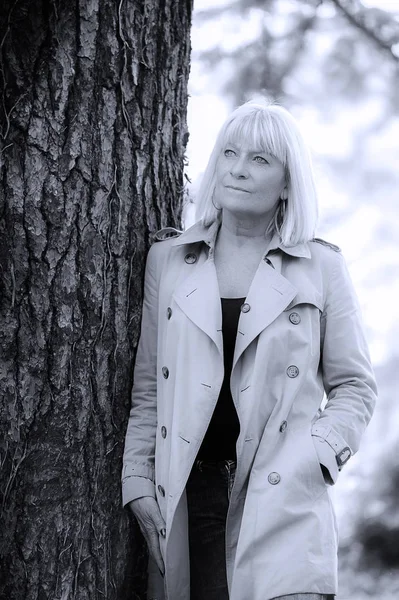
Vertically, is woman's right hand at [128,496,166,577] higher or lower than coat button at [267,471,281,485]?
lower

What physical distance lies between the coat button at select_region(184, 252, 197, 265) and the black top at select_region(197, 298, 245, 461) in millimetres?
187

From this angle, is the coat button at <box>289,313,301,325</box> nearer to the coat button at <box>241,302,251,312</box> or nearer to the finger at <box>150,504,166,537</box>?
the coat button at <box>241,302,251,312</box>

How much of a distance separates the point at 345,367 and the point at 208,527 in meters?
0.63

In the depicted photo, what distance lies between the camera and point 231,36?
407 cm

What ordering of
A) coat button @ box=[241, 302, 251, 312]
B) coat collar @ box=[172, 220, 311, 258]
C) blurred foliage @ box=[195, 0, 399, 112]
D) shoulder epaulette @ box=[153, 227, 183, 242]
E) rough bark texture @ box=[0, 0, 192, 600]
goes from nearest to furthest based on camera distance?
rough bark texture @ box=[0, 0, 192, 600]
coat button @ box=[241, 302, 251, 312]
coat collar @ box=[172, 220, 311, 258]
shoulder epaulette @ box=[153, 227, 183, 242]
blurred foliage @ box=[195, 0, 399, 112]

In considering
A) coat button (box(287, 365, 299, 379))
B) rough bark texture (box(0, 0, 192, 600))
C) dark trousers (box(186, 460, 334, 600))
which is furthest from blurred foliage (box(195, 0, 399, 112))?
dark trousers (box(186, 460, 334, 600))

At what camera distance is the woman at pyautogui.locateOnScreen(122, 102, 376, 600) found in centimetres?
224

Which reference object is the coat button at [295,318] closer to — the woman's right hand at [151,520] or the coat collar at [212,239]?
the coat collar at [212,239]

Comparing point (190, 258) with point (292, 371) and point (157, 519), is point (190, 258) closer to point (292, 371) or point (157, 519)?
point (292, 371)

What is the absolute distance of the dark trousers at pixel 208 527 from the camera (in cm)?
240

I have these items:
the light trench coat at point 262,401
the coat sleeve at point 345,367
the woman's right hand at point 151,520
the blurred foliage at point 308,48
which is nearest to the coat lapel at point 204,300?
the light trench coat at point 262,401

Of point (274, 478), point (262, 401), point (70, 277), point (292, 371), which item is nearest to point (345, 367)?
point (292, 371)

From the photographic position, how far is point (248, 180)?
238 centimetres

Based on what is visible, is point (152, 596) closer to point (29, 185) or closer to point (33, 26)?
point (29, 185)
